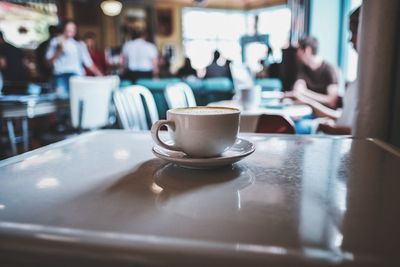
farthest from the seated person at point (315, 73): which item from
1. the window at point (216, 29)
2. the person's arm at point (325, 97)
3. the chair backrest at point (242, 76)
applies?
the window at point (216, 29)

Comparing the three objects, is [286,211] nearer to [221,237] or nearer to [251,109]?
[221,237]

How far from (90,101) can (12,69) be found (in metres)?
2.47

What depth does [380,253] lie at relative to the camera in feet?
0.99

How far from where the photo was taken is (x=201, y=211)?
40 centimetres

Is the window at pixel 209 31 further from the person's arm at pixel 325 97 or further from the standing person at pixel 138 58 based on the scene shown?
the person's arm at pixel 325 97

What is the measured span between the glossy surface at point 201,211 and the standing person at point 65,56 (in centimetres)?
391

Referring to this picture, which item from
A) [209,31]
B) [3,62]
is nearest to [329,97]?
[3,62]

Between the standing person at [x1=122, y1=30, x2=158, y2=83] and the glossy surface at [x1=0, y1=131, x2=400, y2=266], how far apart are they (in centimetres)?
549

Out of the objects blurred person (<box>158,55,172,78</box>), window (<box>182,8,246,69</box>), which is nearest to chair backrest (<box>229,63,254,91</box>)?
blurred person (<box>158,55,172,78</box>)

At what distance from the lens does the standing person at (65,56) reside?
4188mm

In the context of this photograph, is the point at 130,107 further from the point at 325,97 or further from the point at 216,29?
the point at 216,29

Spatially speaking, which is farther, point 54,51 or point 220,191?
point 54,51

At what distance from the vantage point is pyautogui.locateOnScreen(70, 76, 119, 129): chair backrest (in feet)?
9.48

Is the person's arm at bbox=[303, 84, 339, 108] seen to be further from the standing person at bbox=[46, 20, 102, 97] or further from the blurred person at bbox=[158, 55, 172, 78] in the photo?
the blurred person at bbox=[158, 55, 172, 78]
